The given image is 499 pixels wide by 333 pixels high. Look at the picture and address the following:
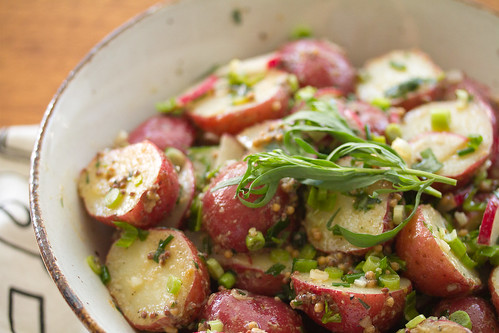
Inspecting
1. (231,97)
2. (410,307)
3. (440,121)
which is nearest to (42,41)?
(231,97)

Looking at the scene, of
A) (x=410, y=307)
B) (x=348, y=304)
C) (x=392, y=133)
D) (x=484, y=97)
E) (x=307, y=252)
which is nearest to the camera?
(x=348, y=304)

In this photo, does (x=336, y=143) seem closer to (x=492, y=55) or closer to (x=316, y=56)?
(x=316, y=56)

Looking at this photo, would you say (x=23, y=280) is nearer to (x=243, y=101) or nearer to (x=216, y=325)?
(x=216, y=325)

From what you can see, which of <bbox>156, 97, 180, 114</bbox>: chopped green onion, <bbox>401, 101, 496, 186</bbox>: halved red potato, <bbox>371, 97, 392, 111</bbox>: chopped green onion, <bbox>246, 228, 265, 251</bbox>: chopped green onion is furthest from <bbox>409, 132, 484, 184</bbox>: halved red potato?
<bbox>156, 97, 180, 114</bbox>: chopped green onion

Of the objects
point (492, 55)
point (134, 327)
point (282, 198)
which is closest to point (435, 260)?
point (282, 198)

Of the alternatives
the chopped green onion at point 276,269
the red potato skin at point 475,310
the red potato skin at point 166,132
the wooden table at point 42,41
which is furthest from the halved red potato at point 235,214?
the wooden table at point 42,41

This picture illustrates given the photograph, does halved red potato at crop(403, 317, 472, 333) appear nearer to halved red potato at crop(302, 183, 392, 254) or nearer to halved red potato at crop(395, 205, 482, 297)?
halved red potato at crop(395, 205, 482, 297)
